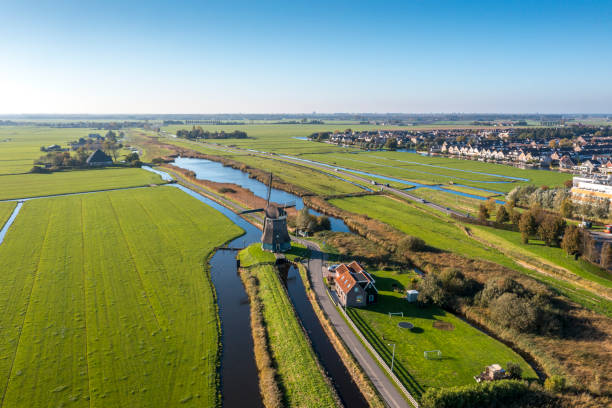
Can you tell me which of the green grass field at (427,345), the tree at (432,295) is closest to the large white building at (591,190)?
the tree at (432,295)

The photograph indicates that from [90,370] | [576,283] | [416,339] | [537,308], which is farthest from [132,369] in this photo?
[576,283]

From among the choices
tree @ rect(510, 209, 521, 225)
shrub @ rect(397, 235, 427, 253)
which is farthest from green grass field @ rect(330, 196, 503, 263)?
tree @ rect(510, 209, 521, 225)

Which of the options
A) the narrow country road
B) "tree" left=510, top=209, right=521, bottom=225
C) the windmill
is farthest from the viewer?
"tree" left=510, top=209, right=521, bottom=225

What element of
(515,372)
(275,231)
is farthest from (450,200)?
Result: (515,372)

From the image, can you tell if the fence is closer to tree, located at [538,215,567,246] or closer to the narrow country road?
the narrow country road

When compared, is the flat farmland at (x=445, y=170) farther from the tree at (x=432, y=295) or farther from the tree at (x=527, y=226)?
the tree at (x=432, y=295)

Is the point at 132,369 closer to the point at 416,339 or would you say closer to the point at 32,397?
the point at 32,397

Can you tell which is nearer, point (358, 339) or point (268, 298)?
point (358, 339)

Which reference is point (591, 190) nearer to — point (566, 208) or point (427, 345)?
point (566, 208)
